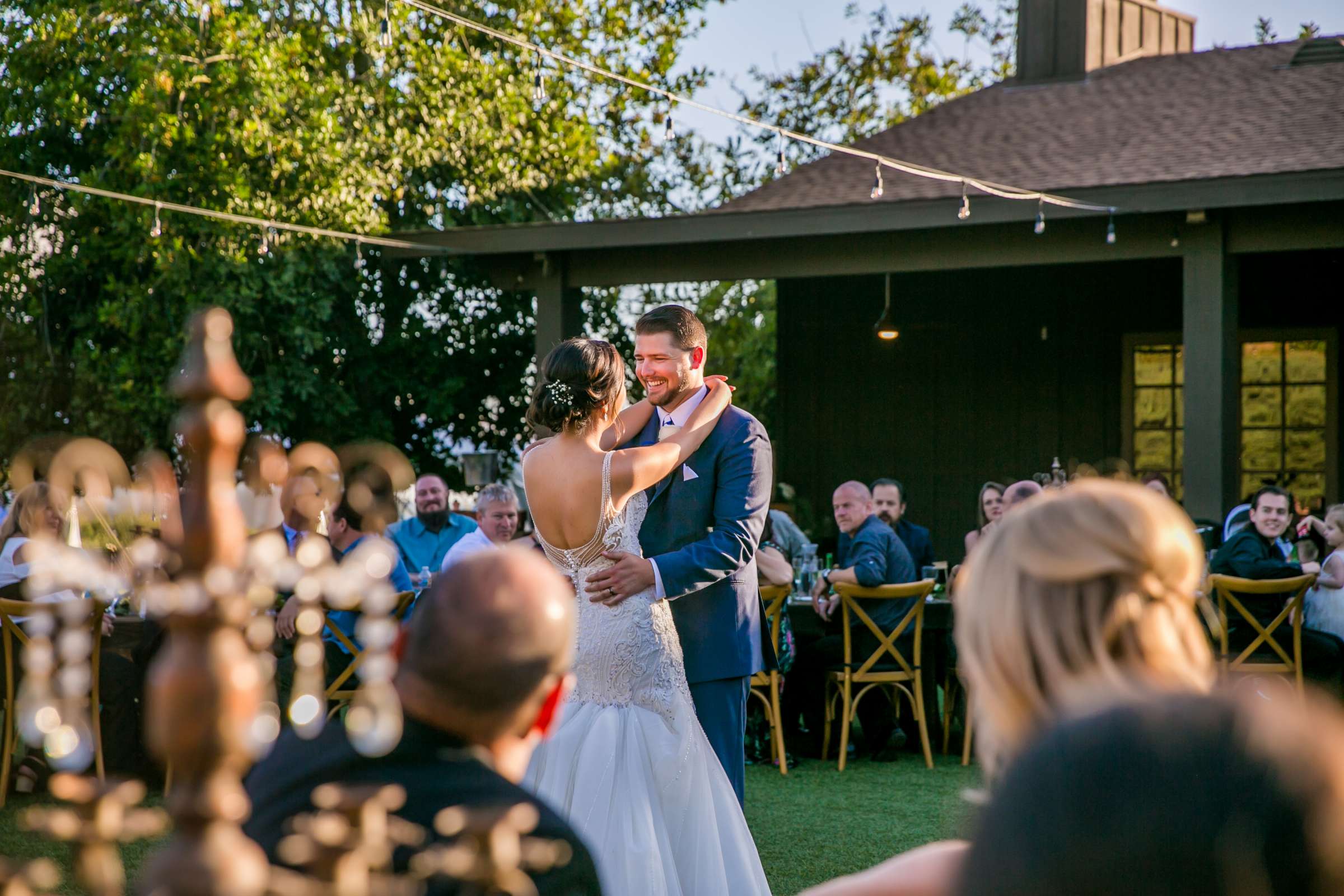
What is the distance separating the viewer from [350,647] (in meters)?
7.84

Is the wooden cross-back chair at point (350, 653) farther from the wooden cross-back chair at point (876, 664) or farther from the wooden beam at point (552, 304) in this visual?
the wooden beam at point (552, 304)

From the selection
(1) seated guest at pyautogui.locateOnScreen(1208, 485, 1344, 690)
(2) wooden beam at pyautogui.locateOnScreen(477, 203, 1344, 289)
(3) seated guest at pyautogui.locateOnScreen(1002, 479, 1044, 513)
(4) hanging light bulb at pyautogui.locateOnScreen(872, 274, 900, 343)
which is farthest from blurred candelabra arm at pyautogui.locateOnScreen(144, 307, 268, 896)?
(4) hanging light bulb at pyautogui.locateOnScreen(872, 274, 900, 343)

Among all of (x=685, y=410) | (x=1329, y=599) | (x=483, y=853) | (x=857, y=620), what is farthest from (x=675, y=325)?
(x=1329, y=599)

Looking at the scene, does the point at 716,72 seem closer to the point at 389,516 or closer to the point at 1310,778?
the point at 389,516

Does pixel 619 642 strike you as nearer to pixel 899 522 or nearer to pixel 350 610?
pixel 350 610

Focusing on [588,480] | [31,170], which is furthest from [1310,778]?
[31,170]

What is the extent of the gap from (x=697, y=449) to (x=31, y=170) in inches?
579

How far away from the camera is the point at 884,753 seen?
8.84m

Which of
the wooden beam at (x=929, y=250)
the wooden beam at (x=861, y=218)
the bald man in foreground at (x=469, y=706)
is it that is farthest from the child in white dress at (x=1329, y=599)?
the bald man in foreground at (x=469, y=706)

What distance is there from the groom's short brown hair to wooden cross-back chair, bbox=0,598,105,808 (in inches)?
143

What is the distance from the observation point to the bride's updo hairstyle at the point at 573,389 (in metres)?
4.23

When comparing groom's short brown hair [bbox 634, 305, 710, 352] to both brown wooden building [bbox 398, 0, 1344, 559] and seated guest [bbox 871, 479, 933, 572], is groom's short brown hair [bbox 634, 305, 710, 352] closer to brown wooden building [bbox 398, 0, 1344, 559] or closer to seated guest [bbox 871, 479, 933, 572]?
seated guest [bbox 871, 479, 933, 572]

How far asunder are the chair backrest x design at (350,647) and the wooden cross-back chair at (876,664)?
2539 mm

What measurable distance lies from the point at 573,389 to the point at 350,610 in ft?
13.3
